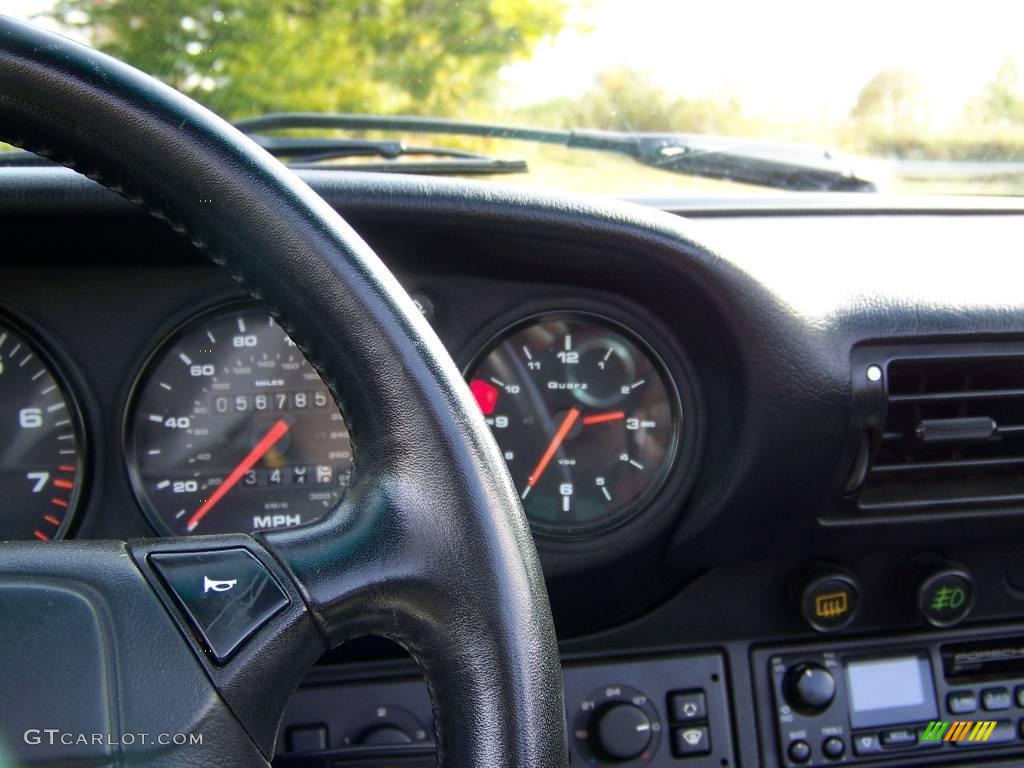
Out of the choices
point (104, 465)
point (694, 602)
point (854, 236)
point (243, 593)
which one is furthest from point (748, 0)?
point (243, 593)

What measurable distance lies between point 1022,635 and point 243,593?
174 centimetres

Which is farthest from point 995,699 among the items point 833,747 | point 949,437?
point 949,437

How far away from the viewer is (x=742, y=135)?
7.65ft

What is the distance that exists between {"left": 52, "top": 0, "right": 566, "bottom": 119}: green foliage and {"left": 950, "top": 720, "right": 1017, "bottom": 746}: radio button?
5.07 ft

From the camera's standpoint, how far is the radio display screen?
83.0 inches

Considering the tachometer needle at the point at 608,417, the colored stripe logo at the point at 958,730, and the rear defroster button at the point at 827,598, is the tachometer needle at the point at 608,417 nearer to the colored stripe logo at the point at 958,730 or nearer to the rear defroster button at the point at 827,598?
the rear defroster button at the point at 827,598

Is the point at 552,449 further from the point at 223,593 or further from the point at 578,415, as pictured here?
the point at 223,593

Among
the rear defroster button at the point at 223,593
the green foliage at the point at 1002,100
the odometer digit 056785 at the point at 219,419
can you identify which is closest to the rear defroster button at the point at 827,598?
the odometer digit 056785 at the point at 219,419

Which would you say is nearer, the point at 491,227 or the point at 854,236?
the point at 491,227

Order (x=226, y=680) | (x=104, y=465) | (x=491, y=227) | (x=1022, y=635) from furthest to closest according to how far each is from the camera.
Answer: (x=1022, y=635)
(x=104, y=465)
(x=491, y=227)
(x=226, y=680)

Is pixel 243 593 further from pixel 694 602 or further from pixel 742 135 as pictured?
pixel 742 135

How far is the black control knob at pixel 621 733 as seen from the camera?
199 centimetres

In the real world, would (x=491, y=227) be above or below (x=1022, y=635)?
above

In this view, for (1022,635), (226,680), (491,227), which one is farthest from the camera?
(1022,635)
